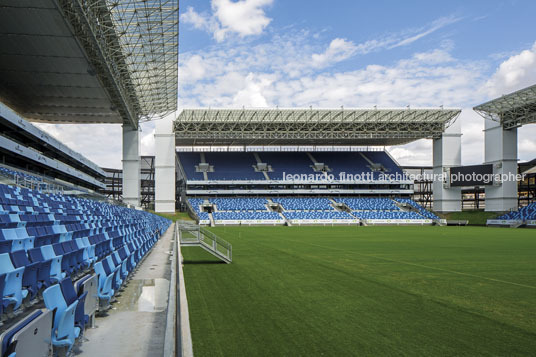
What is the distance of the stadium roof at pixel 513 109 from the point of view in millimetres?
42375

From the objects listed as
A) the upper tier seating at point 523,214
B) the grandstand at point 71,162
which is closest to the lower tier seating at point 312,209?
the upper tier seating at point 523,214

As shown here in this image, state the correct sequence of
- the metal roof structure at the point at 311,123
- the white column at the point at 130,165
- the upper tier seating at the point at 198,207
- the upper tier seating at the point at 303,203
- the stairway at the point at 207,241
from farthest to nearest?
the upper tier seating at the point at 303,203 → the metal roof structure at the point at 311,123 → the upper tier seating at the point at 198,207 → the white column at the point at 130,165 → the stairway at the point at 207,241

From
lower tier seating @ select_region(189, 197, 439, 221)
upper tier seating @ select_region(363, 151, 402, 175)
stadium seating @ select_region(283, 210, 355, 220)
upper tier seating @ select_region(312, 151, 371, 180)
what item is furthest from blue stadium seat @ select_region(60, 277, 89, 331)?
upper tier seating @ select_region(363, 151, 402, 175)

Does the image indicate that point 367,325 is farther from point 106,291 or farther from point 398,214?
point 398,214

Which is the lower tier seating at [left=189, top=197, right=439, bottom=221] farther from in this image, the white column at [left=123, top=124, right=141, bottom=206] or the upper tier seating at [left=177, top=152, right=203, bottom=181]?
the white column at [left=123, top=124, right=141, bottom=206]

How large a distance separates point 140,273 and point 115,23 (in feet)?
66.6

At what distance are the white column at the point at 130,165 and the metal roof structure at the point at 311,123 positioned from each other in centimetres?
971

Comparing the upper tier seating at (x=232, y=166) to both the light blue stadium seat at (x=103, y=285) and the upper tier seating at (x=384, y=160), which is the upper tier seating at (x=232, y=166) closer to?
the upper tier seating at (x=384, y=160)

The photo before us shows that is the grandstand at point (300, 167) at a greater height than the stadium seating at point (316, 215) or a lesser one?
greater

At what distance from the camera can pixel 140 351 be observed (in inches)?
203

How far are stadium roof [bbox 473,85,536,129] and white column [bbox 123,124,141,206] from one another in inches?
1464

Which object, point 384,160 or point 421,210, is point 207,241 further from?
point 384,160

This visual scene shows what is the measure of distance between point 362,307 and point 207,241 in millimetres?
8934

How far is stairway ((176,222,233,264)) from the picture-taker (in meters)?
15.8
